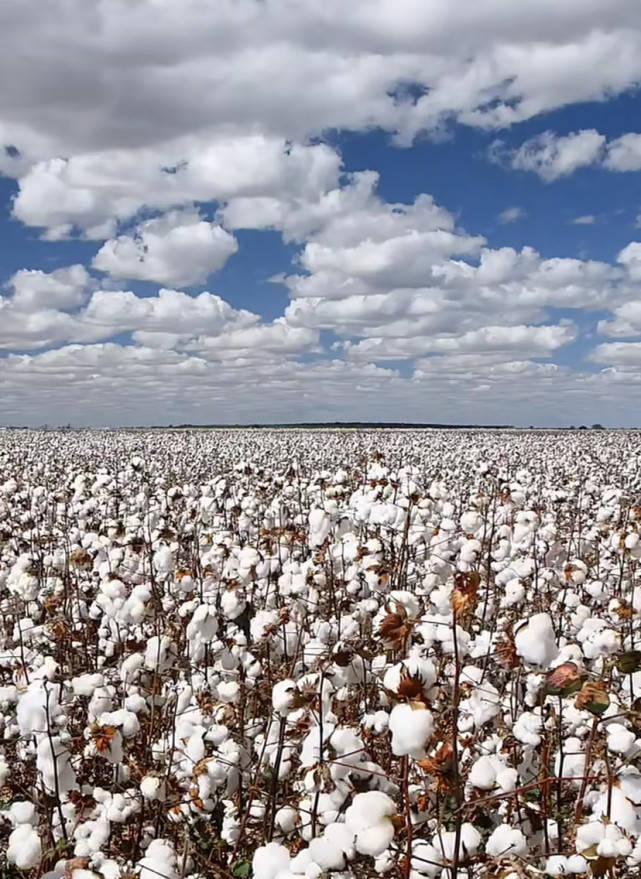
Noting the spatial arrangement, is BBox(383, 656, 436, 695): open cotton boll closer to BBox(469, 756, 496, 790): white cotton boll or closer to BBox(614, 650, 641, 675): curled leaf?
BBox(614, 650, 641, 675): curled leaf

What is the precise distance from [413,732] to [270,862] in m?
0.98

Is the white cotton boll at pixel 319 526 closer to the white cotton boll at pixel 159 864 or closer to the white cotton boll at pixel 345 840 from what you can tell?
the white cotton boll at pixel 159 864

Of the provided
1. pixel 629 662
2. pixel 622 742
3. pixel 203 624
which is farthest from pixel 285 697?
pixel 629 662

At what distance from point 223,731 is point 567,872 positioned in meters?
2.01

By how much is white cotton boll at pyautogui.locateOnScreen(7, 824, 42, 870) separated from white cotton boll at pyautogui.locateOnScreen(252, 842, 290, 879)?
4.35 feet

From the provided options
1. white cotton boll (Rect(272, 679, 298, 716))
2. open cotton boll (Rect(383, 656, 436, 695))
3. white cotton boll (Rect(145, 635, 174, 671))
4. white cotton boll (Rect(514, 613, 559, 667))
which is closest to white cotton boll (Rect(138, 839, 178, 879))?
white cotton boll (Rect(272, 679, 298, 716))

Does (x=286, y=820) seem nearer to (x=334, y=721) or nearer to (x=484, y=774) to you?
(x=334, y=721)

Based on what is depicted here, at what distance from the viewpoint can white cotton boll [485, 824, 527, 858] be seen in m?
3.49

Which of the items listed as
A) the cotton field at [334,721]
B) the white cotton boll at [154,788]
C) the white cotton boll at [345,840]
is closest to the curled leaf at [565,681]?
the cotton field at [334,721]

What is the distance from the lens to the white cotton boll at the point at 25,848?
3.59 metres

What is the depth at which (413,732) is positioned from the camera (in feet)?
7.54

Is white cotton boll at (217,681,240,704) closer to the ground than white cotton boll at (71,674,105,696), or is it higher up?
closer to the ground

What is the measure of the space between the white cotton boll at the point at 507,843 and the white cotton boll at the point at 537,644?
1359 mm

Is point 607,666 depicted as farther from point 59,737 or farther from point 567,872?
point 59,737
